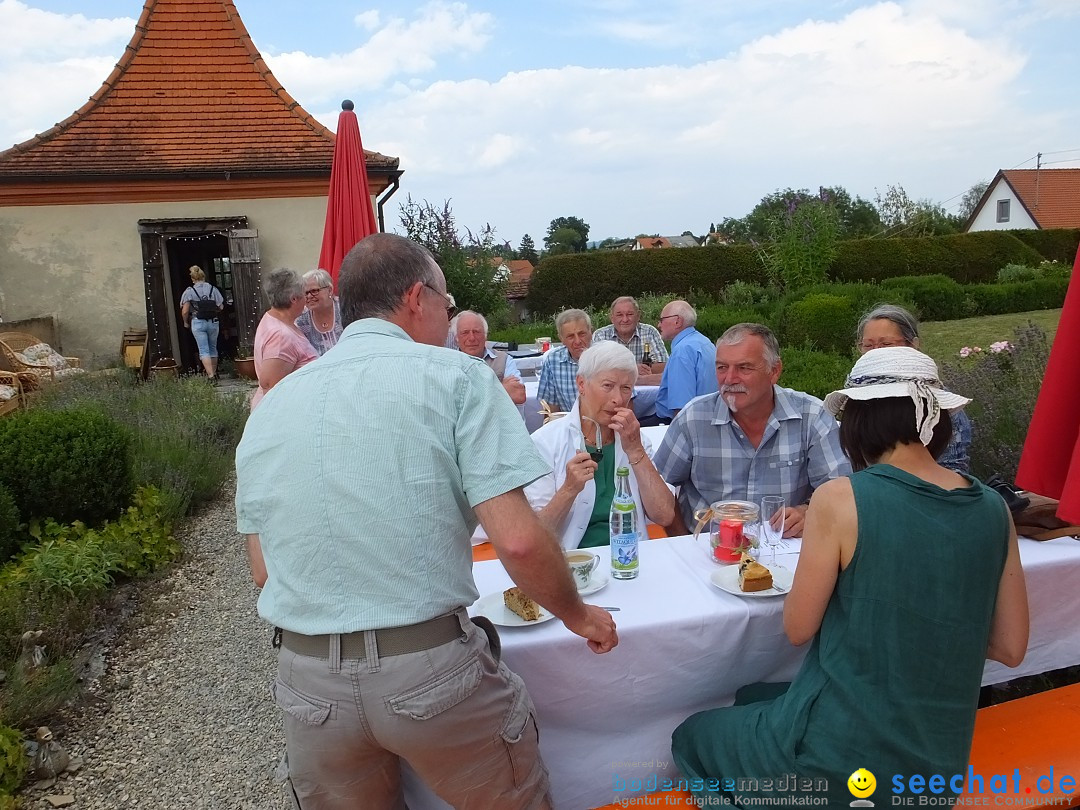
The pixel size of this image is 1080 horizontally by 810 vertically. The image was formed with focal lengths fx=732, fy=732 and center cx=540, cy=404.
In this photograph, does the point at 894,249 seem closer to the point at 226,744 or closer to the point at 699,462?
the point at 699,462

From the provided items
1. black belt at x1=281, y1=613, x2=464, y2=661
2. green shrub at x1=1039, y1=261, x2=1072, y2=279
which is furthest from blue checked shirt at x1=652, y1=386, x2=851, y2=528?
green shrub at x1=1039, y1=261, x2=1072, y2=279

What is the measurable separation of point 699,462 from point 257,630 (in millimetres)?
2583

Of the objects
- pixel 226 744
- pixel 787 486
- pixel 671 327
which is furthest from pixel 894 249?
pixel 226 744

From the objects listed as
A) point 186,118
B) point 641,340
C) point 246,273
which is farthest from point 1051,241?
point 186,118

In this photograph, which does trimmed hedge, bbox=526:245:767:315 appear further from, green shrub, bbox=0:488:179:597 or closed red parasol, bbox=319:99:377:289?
green shrub, bbox=0:488:179:597

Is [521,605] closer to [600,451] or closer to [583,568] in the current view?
[583,568]

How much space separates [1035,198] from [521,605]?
48899 millimetres

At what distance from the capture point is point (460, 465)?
152 centimetres

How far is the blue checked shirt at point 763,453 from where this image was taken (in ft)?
9.96

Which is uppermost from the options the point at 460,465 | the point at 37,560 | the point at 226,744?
the point at 460,465

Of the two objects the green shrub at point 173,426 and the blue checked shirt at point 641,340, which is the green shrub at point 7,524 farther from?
the blue checked shirt at point 641,340

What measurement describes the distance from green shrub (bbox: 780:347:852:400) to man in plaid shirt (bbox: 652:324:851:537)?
489 cm

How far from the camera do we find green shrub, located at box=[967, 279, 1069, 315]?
1869 centimetres

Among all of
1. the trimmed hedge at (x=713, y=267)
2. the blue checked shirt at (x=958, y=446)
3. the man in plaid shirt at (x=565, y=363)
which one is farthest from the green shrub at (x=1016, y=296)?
the blue checked shirt at (x=958, y=446)
